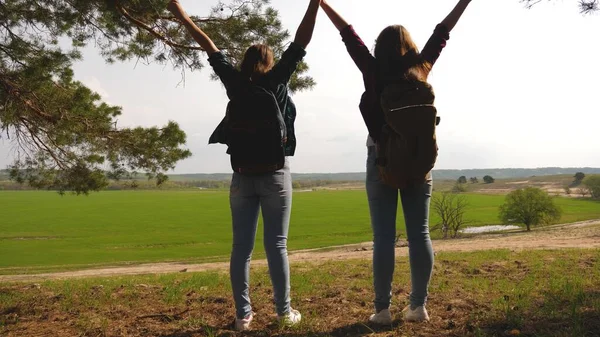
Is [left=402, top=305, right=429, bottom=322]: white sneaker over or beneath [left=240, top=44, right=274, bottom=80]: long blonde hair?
beneath

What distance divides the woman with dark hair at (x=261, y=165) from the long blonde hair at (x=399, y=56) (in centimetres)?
54

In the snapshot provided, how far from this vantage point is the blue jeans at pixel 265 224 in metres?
3.01

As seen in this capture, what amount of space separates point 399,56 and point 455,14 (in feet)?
1.83

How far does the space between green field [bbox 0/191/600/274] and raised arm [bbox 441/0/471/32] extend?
28.0m

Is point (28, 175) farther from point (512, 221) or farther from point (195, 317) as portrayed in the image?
point (512, 221)

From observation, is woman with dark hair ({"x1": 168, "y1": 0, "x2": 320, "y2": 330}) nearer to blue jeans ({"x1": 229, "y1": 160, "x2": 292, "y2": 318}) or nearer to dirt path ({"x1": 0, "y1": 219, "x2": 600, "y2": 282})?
blue jeans ({"x1": 229, "y1": 160, "x2": 292, "y2": 318})

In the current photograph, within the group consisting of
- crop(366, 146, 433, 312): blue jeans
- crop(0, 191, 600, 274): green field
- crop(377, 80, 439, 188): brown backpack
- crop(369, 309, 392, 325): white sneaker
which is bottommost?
crop(0, 191, 600, 274): green field

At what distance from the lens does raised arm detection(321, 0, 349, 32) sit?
124 inches

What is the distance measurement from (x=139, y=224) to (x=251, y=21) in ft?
189

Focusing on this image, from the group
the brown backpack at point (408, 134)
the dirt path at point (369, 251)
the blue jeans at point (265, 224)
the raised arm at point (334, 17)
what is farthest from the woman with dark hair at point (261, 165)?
the dirt path at point (369, 251)

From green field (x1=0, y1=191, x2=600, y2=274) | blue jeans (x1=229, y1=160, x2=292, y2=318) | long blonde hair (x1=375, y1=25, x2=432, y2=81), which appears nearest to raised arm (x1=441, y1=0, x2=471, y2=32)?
long blonde hair (x1=375, y1=25, x2=432, y2=81)

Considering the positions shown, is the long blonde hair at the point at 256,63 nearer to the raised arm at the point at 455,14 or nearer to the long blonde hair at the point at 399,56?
the long blonde hair at the point at 399,56

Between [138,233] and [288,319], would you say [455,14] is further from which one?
[138,233]

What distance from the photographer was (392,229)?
302 cm
